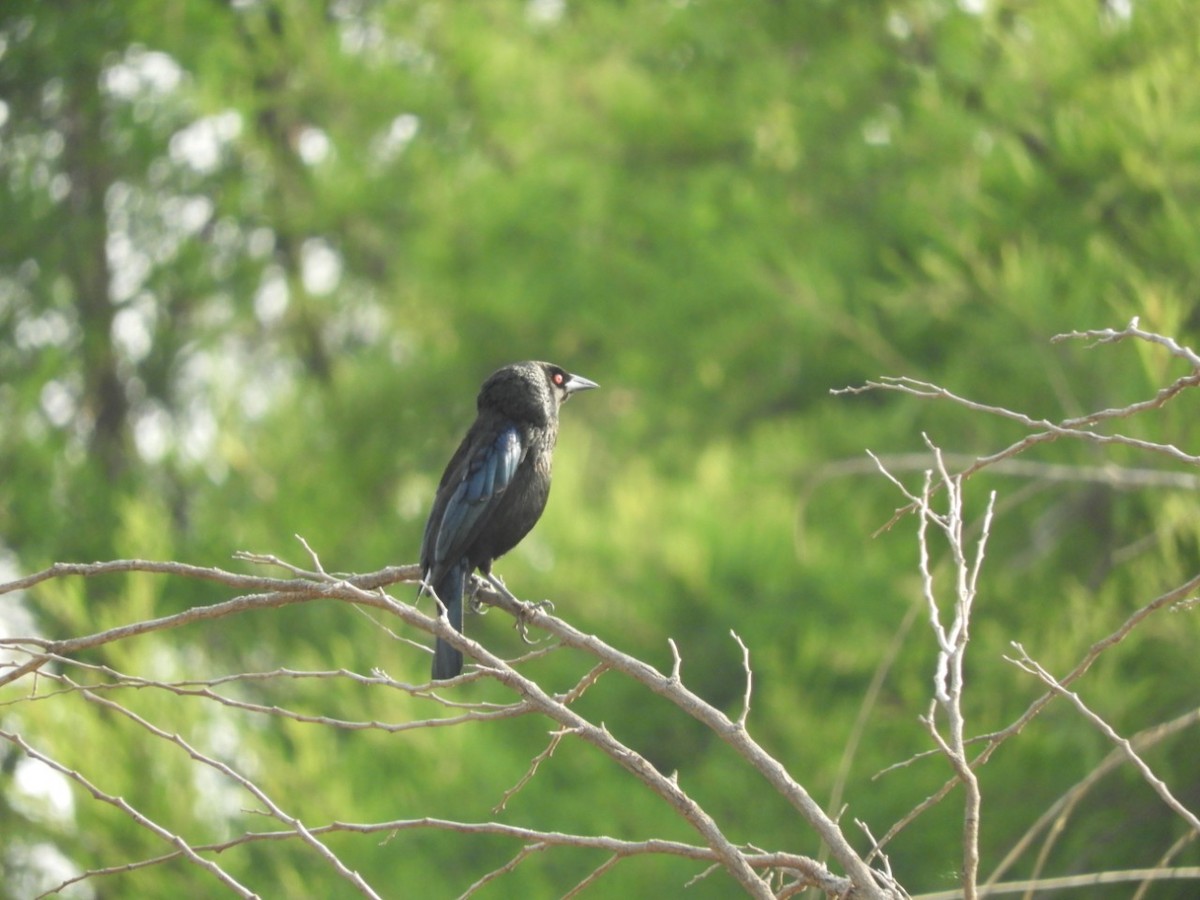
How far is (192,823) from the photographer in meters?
8.33

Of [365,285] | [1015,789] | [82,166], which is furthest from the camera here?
[365,285]

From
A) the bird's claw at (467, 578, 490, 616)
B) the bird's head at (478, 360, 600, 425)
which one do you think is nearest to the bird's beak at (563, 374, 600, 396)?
the bird's head at (478, 360, 600, 425)

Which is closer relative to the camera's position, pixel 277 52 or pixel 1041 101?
pixel 1041 101

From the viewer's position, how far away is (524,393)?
4441 millimetres

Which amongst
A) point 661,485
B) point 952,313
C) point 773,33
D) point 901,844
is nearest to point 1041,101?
point 952,313

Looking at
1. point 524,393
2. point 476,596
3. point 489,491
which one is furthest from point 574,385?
point 476,596

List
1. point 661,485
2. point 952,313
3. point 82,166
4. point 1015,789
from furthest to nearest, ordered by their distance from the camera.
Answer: point 82,166 < point 661,485 < point 952,313 < point 1015,789

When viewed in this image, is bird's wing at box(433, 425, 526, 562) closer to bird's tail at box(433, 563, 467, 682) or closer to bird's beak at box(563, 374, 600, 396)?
bird's tail at box(433, 563, 467, 682)

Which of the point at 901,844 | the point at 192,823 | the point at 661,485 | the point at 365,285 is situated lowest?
the point at 901,844

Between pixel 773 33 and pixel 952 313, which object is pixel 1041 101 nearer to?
pixel 952 313

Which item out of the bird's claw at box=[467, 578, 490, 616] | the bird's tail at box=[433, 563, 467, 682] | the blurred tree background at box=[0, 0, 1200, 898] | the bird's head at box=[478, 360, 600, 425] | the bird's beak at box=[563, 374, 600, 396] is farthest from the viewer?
the blurred tree background at box=[0, 0, 1200, 898]

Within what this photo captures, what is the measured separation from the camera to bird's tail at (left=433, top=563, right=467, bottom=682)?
3.75 meters

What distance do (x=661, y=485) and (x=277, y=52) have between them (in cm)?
555

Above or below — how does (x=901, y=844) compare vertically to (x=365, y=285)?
below
